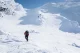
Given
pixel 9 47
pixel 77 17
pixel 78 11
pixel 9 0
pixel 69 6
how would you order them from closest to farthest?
pixel 9 47 → pixel 9 0 → pixel 77 17 → pixel 78 11 → pixel 69 6

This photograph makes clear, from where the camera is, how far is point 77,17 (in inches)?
3755

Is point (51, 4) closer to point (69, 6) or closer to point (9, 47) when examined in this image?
point (69, 6)

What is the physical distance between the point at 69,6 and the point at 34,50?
9402 centimetres

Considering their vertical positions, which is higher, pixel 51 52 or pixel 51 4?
pixel 51 4

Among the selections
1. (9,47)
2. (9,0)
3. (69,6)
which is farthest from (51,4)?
(9,47)

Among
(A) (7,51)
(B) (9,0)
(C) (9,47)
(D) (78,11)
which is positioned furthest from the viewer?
(D) (78,11)

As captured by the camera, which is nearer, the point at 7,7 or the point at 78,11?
the point at 7,7

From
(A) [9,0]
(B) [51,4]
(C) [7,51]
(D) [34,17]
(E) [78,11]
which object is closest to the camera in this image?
(C) [7,51]

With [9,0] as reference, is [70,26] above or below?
below

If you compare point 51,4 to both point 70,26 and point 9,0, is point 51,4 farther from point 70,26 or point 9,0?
point 70,26

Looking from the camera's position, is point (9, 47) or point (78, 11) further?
point (78, 11)

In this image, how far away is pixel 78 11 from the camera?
335ft

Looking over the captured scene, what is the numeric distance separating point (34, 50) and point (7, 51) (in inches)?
114

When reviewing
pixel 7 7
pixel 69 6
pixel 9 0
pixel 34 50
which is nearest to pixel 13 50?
pixel 34 50
